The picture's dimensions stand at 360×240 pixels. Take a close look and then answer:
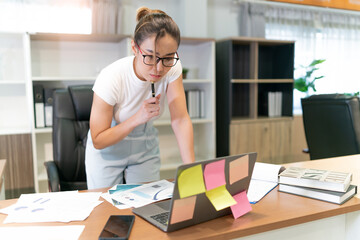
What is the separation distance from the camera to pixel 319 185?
112cm

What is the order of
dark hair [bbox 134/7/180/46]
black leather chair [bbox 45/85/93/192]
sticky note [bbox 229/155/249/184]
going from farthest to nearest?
1. black leather chair [bbox 45/85/93/192]
2. dark hair [bbox 134/7/180/46]
3. sticky note [bbox 229/155/249/184]

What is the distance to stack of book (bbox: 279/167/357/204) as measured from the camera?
1.09 m

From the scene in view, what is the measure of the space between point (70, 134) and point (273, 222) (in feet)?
4.09

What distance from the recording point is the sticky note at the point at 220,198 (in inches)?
34.9

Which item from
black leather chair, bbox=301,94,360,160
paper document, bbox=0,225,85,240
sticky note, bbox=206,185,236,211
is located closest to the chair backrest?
paper document, bbox=0,225,85,240

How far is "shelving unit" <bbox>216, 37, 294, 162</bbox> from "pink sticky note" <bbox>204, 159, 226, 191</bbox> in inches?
94.8

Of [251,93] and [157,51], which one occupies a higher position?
[157,51]

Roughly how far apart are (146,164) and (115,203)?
50cm

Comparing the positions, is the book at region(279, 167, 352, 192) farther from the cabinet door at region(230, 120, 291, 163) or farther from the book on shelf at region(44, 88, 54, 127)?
the book on shelf at region(44, 88, 54, 127)

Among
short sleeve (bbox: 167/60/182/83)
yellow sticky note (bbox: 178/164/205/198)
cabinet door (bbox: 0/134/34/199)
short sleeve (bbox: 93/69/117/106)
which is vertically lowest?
cabinet door (bbox: 0/134/34/199)

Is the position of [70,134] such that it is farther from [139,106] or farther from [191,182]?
[191,182]

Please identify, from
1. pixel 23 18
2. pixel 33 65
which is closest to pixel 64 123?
pixel 33 65

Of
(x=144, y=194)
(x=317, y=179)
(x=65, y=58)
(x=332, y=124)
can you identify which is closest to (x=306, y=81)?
(x=332, y=124)

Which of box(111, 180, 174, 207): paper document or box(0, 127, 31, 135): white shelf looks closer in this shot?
box(111, 180, 174, 207): paper document
